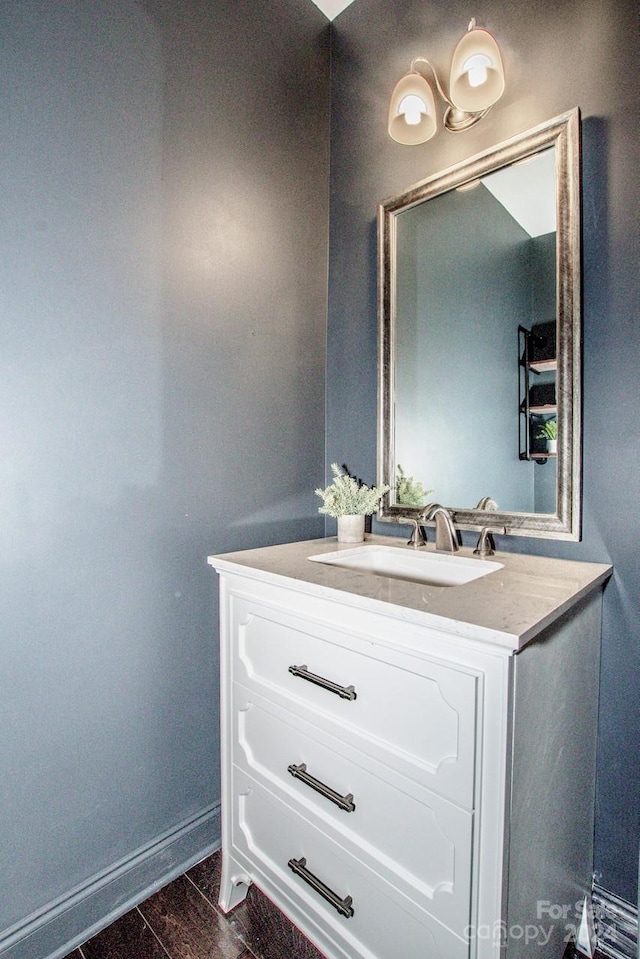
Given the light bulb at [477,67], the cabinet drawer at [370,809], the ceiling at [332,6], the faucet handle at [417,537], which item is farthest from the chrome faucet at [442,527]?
the ceiling at [332,6]

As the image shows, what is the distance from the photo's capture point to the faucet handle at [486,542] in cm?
131

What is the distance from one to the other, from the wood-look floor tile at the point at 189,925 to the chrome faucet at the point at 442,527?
108cm

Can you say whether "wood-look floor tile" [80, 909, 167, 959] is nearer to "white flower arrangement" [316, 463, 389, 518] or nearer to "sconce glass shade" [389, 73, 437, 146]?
"white flower arrangement" [316, 463, 389, 518]

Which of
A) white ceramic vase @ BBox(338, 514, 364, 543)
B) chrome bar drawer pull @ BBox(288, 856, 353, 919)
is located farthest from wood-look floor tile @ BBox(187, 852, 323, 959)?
white ceramic vase @ BBox(338, 514, 364, 543)

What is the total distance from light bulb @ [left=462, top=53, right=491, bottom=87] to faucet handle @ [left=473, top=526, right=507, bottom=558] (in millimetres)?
1160

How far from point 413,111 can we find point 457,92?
13 cm

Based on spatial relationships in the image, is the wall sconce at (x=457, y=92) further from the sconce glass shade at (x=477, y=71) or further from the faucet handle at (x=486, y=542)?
the faucet handle at (x=486, y=542)

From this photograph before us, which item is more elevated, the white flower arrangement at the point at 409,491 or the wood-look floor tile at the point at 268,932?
the white flower arrangement at the point at 409,491

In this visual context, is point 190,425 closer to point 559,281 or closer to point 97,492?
point 97,492

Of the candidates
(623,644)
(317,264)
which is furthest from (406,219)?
(623,644)

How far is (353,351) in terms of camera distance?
1.74 m

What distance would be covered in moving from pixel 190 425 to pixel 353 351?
68 centimetres

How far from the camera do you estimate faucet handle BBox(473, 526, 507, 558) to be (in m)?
1.31

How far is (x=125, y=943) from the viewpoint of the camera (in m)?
1.15
